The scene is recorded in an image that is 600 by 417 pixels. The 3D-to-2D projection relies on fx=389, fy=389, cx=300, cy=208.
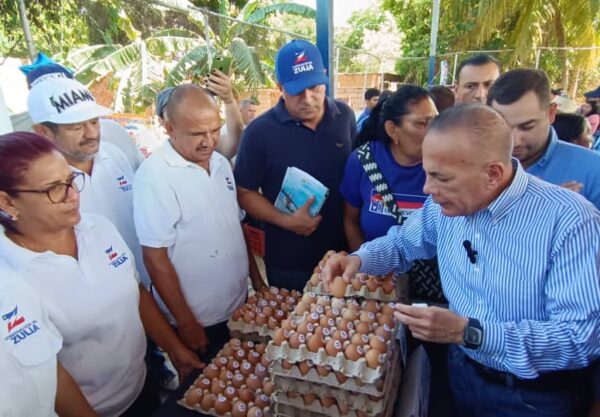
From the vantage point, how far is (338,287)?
5.54 feet

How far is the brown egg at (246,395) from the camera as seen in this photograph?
1556mm

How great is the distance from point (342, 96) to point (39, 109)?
1415 cm

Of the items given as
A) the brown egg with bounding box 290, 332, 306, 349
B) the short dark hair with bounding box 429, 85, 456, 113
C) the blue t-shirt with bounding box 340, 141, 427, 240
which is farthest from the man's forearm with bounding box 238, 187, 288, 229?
the short dark hair with bounding box 429, 85, 456, 113

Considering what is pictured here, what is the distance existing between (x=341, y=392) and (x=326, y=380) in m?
0.07

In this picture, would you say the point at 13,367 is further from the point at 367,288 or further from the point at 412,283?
the point at 412,283

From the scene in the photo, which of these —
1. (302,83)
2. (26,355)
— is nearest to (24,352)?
(26,355)

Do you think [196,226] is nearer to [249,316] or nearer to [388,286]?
[249,316]

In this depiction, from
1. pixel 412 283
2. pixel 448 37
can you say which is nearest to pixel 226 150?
pixel 412 283

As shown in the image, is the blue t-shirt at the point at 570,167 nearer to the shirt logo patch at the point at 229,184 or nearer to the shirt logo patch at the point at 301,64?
the shirt logo patch at the point at 301,64

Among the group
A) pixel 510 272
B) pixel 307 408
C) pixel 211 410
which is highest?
pixel 510 272

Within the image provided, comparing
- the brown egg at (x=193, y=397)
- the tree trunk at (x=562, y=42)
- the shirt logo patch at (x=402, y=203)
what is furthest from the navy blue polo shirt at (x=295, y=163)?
the tree trunk at (x=562, y=42)

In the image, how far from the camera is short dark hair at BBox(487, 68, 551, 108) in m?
1.77

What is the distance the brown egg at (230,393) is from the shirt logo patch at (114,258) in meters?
0.70

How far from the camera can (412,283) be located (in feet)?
7.17
